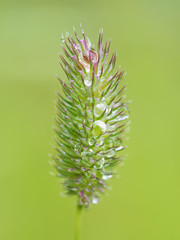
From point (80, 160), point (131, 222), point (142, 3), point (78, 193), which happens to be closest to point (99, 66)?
point (80, 160)

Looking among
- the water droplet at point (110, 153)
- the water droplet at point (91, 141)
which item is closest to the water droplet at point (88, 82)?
the water droplet at point (91, 141)

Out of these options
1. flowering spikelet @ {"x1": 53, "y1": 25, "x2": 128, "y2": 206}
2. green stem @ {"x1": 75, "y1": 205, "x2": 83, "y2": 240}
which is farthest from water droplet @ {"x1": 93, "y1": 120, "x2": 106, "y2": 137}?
green stem @ {"x1": 75, "y1": 205, "x2": 83, "y2": 240}

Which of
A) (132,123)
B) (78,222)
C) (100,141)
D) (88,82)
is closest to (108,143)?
(100,141)

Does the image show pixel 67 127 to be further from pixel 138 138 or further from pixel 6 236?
pixel 138 138

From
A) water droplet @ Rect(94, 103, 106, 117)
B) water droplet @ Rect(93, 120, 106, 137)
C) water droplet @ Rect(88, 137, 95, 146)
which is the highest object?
water droplet @ Rect(94, 103, 106, 117)

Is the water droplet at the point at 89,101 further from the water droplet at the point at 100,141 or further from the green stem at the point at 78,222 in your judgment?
the green stem at the point at 78,222

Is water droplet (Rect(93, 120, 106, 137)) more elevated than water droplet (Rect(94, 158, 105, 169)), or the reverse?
water droplet (Rect(93, 120, 106, 137))

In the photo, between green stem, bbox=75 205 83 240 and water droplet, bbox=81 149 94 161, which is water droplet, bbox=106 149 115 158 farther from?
green stem, bbox=75 205 83 240
